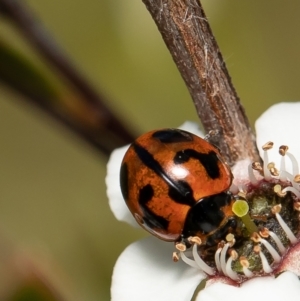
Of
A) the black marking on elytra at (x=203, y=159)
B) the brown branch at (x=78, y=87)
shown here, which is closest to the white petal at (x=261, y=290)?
the black marking on elytra at (x=203, y=159)

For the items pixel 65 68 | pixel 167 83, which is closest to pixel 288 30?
pixel 167 83

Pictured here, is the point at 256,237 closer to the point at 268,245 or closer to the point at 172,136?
the point at 268,245

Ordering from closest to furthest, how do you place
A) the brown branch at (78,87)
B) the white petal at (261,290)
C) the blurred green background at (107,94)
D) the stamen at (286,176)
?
the white petal at (261,290)
the stamen at (286,176)
the brown branch at (78,87)
the blurred green background at (107,94)

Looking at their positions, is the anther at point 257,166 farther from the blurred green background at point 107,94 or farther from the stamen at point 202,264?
the blurred green background at point 107,94

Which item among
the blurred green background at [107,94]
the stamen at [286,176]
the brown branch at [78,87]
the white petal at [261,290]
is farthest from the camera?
the blurred green background at [107,94]

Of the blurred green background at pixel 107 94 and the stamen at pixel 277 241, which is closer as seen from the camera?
the stamen at pixel 277 241

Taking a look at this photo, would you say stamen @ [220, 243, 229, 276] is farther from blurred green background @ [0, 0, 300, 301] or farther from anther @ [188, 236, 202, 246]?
blurred green background @ [0, 0, 300, 301]

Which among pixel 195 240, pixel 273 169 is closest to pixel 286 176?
pixel 273 169
